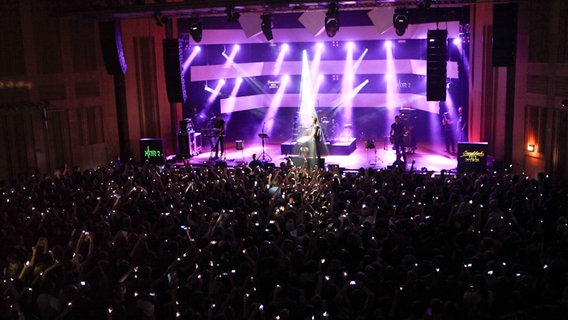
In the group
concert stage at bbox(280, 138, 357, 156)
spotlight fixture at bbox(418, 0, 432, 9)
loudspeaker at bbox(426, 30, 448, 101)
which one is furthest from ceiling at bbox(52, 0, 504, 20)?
concert stage at bbox(280, 138, 357, 156)

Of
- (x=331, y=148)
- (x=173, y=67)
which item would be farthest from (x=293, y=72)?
(x=173, y=67)

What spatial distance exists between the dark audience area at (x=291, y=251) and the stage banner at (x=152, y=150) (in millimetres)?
5809

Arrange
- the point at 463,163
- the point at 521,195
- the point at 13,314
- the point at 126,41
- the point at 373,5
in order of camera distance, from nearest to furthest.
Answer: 1. the point at 13,314
2. the point at 521,195
3. the point at 373,5
4. the point at 463,163
5. the point at 126,41

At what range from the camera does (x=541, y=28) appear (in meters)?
13.0

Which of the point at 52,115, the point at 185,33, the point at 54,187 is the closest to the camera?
the point at 54,187

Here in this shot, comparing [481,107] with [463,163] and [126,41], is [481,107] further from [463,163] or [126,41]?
[126,41]

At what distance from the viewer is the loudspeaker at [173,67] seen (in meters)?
14.5

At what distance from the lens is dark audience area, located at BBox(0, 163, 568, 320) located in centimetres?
575

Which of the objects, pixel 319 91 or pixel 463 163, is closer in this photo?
pixel 463 163

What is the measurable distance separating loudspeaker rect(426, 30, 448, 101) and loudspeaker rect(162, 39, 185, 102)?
6.24m

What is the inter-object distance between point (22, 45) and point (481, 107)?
12.4m

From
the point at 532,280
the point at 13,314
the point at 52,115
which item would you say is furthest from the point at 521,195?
the point at 52,115

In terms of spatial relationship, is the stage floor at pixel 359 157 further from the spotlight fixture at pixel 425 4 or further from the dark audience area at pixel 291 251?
the dark audience area at pixel 291 251

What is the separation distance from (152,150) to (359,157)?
6.19 metres
